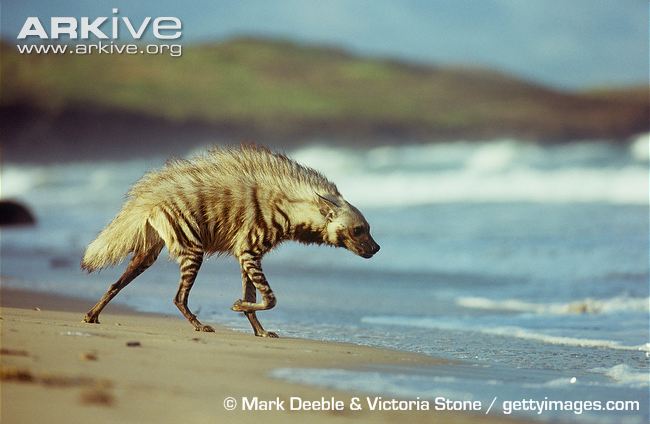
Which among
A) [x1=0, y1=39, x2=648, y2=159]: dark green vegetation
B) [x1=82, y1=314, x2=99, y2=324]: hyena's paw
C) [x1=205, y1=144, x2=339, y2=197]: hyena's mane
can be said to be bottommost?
[x1=82, y1=314, x2=99, y2=324]: hyena's paw

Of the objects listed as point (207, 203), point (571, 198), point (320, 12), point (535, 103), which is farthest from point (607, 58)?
point (207, 203)

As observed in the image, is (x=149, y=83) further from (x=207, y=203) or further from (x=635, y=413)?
(x=635, y=413)

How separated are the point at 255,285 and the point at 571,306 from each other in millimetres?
3696

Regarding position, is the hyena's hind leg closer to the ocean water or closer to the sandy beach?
the sandy beach

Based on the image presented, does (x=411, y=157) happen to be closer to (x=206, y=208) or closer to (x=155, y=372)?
(x=206, y=208)

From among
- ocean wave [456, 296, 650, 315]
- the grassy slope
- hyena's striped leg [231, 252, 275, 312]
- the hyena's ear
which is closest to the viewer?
hyena's striped leg [231, 252, 275, 312]

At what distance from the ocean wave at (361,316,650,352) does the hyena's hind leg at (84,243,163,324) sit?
2.09 metres

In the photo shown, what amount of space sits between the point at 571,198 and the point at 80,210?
9.22m

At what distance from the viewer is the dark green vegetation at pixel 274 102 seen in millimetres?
25188

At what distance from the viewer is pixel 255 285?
7.59m

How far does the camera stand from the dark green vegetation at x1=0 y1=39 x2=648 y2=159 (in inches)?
992

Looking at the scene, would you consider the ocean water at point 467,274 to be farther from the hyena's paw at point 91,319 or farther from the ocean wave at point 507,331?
the hyena's paw at point 91,319

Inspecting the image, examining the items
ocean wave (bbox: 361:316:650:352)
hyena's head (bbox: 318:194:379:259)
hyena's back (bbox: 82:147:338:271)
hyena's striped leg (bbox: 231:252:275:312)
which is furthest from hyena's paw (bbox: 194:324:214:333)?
ocean wave (bbox: 361:316:650:352)

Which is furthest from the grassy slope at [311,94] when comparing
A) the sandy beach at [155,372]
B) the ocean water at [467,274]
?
the sandy beach at [155,372]
